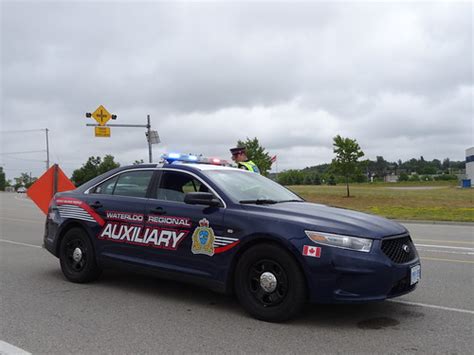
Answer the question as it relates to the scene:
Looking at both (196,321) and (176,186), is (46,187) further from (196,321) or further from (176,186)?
(196,321)

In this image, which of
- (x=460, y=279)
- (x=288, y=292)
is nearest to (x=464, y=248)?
(x=460, y=279)

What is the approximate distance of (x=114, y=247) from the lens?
5.85m

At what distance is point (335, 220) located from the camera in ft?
14.9

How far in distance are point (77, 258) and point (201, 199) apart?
2.40 metres

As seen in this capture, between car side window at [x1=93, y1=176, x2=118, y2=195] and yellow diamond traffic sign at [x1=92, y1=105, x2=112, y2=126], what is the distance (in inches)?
841

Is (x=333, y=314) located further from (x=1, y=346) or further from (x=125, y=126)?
(x=125, y=126)

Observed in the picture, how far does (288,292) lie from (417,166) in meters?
210

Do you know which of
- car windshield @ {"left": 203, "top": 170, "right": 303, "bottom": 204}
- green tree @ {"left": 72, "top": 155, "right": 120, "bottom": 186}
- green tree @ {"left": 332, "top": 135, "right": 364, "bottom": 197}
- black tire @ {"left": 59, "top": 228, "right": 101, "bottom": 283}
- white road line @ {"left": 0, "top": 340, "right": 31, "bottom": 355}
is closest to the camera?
white road line @ {"left": 0, "top": 340, "right": 31, "bottom": 355}

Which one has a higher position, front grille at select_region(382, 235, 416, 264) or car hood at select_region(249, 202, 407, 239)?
car hood at select_region(249, 202, 407, 239)

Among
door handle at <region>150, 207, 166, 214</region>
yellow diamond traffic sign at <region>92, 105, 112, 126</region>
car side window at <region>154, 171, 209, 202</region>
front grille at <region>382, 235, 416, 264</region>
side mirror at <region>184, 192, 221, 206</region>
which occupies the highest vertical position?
yellow diamond traffic sign at <region>92, 105, 112, 126</region>

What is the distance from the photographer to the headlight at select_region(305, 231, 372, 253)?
430cm

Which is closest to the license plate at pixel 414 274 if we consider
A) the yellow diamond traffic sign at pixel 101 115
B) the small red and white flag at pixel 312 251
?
the small red and white flag at pixel 312 251

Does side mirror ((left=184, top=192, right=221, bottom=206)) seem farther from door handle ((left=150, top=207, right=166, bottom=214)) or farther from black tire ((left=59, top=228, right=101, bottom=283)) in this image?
black tire ((left=59, top=228, right=101, bottom=283))

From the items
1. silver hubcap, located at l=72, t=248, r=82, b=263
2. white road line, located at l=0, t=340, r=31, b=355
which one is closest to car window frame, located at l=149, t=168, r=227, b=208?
silver hubcap, located at l=72, t=248, r=82, b=263
